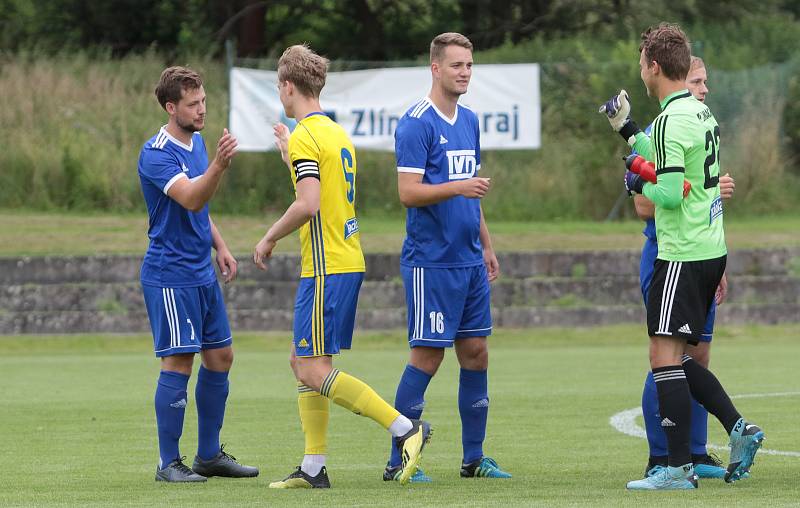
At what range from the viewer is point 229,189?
24.1 meters

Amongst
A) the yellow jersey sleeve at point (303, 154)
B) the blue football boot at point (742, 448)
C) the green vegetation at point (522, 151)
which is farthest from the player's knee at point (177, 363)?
the green vegetation at point (522, 151)

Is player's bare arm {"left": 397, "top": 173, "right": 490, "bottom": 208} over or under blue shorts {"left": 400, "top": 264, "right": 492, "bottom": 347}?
over

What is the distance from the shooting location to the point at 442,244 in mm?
8188

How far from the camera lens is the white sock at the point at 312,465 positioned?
25.6ft

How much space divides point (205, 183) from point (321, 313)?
3.00ft

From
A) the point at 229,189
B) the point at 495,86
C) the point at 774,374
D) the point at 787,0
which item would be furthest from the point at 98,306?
the point at 787,0

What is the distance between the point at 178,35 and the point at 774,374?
20937 millimetres

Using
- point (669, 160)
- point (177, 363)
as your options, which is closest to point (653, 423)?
point (669, 160)

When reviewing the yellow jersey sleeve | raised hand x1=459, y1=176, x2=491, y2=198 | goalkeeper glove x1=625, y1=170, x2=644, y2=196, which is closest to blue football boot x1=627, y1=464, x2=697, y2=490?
goalkeeper glove x1=625, y1=170, x2=644, y2=196

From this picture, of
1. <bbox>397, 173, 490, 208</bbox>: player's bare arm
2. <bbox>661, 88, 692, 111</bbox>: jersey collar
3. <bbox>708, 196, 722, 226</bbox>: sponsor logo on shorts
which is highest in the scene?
<bbox>661, 88, 692, 111</bbox>: jersey collar

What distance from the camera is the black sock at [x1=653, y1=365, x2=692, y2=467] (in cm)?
748

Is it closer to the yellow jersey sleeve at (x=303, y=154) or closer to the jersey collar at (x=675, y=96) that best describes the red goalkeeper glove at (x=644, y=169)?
the jersey collar at (x=675, y=96)

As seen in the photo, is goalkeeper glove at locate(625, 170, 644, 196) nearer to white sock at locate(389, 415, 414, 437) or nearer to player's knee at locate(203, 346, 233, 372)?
white sock at locate(389, 415, 414, 437)

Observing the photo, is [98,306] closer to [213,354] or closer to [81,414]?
[81,414]
